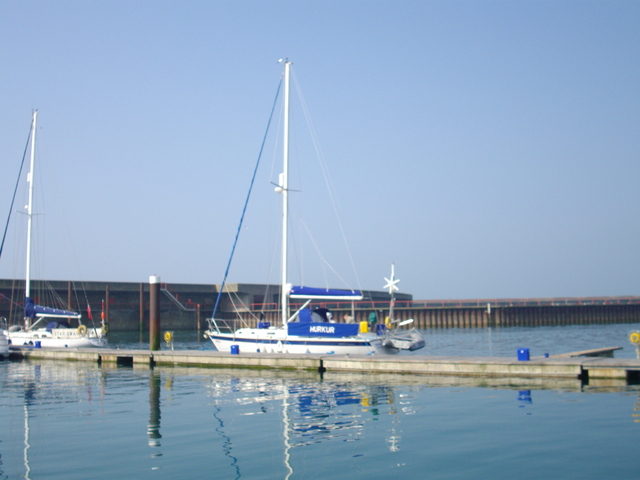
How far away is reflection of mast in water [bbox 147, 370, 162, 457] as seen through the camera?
13945 mm

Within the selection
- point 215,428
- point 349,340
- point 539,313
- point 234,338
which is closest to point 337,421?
point 215,428

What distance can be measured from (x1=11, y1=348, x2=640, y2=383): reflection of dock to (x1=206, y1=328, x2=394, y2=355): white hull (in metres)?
3.24

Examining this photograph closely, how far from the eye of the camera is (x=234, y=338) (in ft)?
106

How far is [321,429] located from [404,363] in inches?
368

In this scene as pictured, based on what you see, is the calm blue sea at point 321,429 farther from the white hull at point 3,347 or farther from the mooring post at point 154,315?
the white hull at point 3,347

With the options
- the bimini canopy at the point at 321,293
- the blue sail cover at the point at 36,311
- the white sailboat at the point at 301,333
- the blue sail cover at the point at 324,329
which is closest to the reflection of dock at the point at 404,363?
the white sailboat at the point at 301,333

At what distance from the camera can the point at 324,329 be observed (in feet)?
98.5

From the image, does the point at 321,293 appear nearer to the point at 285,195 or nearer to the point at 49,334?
the point at 285,195

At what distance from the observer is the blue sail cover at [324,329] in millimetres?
29766

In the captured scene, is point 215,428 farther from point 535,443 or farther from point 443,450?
point 535,443

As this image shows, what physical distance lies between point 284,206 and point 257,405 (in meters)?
15.4

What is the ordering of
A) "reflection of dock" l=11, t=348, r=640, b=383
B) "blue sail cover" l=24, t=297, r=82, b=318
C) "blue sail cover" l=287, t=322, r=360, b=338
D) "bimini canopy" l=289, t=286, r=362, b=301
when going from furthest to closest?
"blue sail cover" l=24, t=297, r=82, b=318
"bimini canopy" l=289, t=286, r=362, b=301
"blue sail cover" l=287, t=322, r=360, b=338
"reflection of dock" l=11, t=348, r=640, b=383

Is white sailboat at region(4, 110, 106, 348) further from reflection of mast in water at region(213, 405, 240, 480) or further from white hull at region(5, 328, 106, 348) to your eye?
reflection of mast in water at region(213, 405, 240, 480)

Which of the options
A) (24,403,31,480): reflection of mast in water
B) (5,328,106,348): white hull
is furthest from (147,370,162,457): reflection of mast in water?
(5,328,106,348): white hull
